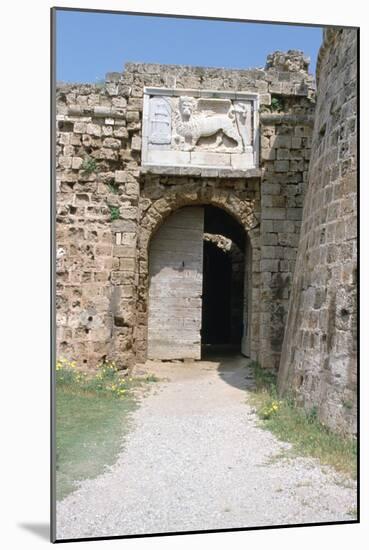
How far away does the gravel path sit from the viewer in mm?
4184

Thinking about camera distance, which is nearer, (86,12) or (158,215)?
(86,12)

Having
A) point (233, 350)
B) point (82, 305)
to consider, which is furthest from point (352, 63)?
point (233, 350)

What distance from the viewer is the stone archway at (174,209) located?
860 cm

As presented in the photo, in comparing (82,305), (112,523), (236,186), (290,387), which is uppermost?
(236,186)

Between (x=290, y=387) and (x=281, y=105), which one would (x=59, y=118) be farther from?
(x=290, y=387)

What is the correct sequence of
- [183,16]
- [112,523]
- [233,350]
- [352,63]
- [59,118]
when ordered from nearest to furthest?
[112,523] → [183,16] → [352,63] → [59,118] → [233,350]

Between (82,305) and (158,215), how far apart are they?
1825 millimetres

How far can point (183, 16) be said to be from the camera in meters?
4.41

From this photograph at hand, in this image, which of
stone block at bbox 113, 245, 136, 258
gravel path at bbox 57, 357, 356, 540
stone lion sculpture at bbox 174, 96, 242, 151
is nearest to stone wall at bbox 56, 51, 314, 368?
stone block at bbox 113, 245, 136, 258

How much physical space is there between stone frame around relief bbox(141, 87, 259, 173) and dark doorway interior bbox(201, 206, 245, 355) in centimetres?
389

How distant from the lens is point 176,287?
9.03 metres

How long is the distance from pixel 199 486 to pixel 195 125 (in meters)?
5.15

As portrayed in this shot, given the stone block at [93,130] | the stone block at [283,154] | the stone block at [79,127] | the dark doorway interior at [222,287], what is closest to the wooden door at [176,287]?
the stone block at [283,154]

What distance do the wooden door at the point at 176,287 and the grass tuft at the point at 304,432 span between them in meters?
2.41
